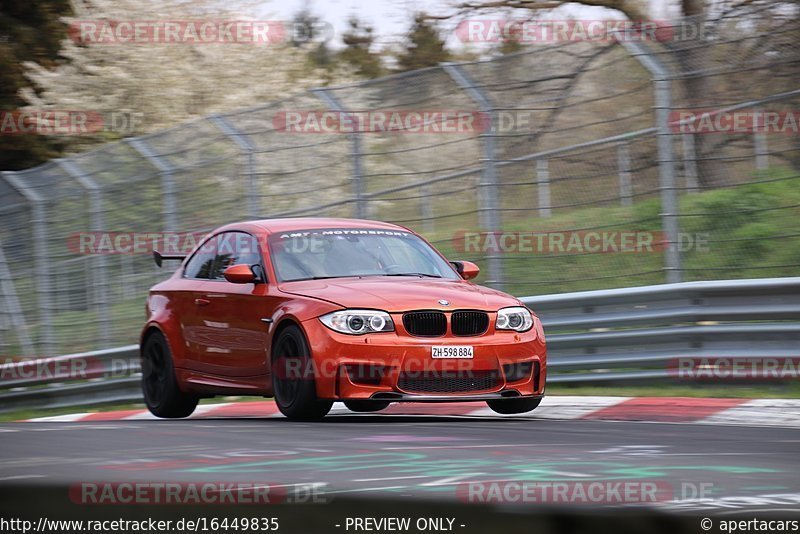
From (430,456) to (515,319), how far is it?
11.7 feet

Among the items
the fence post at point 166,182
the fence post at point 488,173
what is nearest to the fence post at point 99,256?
the fence post at point 166,182

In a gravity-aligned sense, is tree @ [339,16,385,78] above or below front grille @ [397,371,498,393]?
above

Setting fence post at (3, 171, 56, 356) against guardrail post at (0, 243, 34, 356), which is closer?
fence post at (3, 171, 56, 356)

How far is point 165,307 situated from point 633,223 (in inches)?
151

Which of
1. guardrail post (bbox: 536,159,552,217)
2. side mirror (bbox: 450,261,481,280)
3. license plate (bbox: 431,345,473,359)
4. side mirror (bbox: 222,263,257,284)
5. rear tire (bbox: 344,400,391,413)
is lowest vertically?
rear tire (bbox: 344,400,391,413)

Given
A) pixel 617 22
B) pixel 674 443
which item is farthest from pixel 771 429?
pixel 617 22

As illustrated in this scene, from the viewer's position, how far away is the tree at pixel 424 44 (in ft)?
71.0

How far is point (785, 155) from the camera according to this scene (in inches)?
432

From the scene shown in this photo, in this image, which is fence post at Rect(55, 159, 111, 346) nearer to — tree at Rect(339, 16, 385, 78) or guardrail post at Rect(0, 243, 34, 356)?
guardrail post at Rect(0, 243, 34, 356)

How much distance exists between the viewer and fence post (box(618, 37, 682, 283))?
10.3m

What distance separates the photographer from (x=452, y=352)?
8203 mm

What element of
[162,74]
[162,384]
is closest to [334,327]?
[162,384]

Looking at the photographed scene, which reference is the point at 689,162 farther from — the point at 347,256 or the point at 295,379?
the point at 295,379

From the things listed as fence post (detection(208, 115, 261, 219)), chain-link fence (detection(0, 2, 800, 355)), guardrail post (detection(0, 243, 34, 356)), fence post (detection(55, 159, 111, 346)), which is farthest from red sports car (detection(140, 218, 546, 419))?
guardrail post (detection(0, 243, 34, 356))
